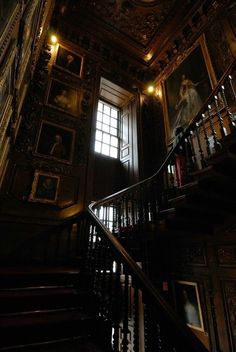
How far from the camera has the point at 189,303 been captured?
3869mm

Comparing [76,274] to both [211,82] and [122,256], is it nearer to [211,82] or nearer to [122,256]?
[122,256]

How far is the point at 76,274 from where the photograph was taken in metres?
2.62

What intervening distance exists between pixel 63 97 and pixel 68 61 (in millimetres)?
1440

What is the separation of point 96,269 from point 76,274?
1.03 feet

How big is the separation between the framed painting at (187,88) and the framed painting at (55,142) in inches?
123

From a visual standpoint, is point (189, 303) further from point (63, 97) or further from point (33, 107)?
point (63, 97)

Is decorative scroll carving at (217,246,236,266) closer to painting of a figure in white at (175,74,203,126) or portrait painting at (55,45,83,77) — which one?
painting of a figure in white at (175,74,203,126)

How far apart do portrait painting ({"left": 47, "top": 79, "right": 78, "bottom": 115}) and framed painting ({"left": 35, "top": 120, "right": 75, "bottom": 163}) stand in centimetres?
68

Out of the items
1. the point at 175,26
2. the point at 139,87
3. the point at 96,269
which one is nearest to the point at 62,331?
the point at 96,269

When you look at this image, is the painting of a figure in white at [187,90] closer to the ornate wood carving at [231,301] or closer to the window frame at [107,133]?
the window frame at [107,133]

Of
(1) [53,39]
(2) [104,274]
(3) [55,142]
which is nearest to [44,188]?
(3) [55,142]

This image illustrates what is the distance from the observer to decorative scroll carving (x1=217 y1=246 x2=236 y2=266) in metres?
3.36

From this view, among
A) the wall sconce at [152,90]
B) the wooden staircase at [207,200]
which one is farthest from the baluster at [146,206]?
the wall sconce at [152,90]

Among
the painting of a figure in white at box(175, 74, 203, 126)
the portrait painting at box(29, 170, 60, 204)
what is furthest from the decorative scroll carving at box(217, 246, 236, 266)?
the painting of a figure in white at box(175, 74, 203, 126)
